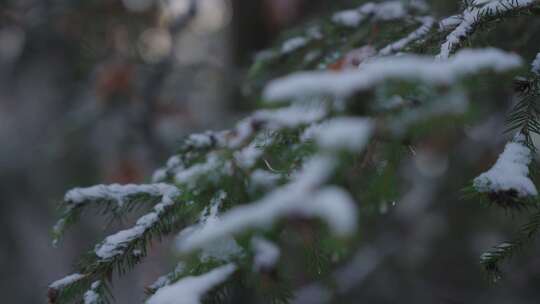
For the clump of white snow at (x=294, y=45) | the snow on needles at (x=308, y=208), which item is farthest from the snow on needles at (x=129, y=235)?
the clump of white snow at (x=294, y=45)

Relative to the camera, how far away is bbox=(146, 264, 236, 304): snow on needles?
0.51m

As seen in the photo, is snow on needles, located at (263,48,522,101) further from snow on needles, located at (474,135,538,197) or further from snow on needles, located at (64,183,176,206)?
snow on needles, located at (64,183,176,206)

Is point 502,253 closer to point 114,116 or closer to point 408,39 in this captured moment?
point 408,39

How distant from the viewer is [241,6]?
95.3 inches

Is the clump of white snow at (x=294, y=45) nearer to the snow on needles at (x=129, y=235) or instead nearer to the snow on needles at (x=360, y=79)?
the snow on needles at (x=129, y=235)

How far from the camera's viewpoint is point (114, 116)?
254cm

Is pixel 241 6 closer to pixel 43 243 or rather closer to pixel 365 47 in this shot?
pixel 365 47

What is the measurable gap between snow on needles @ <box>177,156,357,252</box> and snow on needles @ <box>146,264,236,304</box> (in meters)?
0.11

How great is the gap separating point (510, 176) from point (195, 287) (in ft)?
1.40

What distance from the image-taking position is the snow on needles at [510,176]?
0.57 meters

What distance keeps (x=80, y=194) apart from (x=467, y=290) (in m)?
3.17

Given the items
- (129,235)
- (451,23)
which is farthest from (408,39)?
(129,235)

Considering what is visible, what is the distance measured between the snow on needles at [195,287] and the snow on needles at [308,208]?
0.36 feet

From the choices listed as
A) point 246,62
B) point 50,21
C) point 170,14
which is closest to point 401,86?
point 170,14
